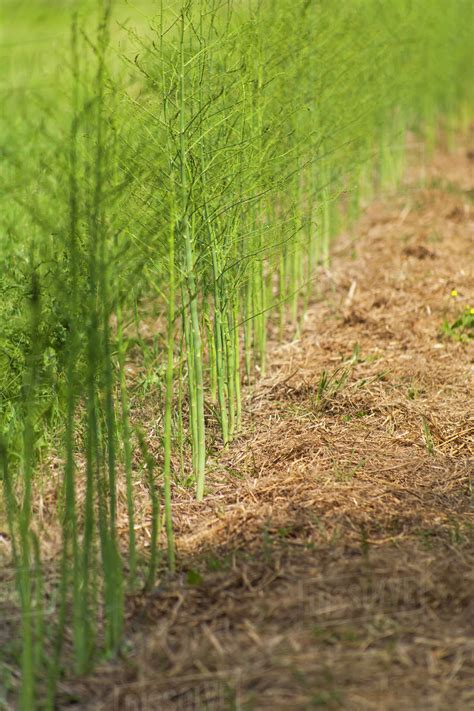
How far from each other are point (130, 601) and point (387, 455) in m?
1.20

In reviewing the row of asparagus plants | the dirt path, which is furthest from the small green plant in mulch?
the row of asparagus plants

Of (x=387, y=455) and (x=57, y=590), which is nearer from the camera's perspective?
(x=57, y=590)

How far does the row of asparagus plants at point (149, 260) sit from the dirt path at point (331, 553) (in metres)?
0.13

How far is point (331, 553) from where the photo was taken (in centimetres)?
269

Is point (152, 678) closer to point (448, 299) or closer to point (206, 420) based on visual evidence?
point (206, 420)

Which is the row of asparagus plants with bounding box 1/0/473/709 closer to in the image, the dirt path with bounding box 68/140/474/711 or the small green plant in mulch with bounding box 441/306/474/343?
the dirt path with bounding box 68/140/474/711

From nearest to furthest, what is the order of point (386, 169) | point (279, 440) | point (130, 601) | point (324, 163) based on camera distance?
point (130, 601) → point (279, 440) → point (324, 163) → point (386, 169)

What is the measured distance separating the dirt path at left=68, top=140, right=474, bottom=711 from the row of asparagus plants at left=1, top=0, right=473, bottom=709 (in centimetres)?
13

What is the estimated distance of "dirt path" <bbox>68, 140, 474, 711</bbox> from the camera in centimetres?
217

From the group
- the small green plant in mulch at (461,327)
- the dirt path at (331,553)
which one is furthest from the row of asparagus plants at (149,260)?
the small green plant in mulch at (461,327)

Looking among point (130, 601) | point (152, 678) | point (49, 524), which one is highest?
point (49, 524)

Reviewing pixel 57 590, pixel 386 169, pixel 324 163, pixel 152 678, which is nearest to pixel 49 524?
pixel 57 590

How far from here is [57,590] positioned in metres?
2.57

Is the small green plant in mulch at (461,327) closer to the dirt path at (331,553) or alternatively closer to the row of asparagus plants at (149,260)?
the dirt path at (331,553)
